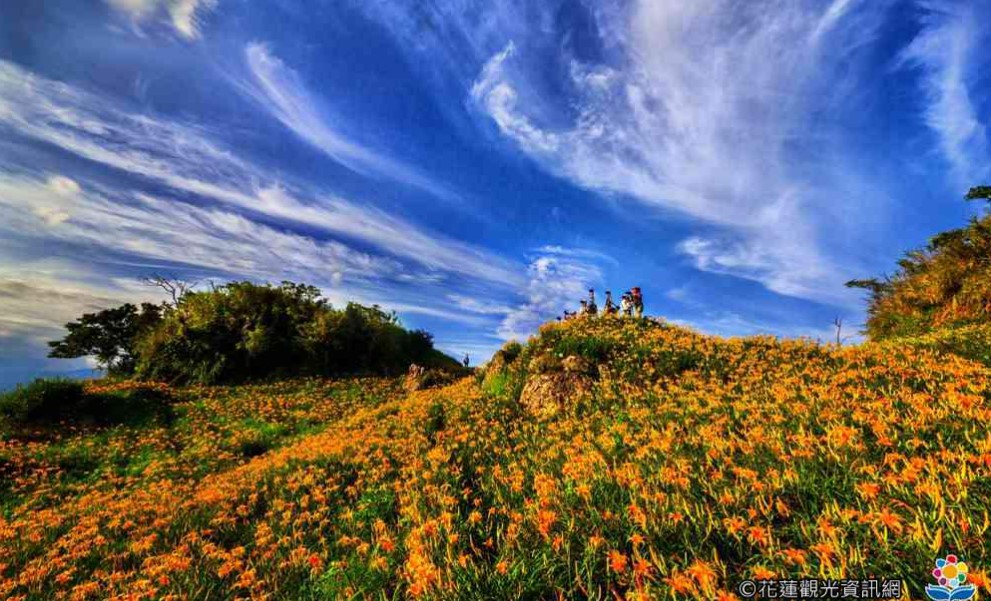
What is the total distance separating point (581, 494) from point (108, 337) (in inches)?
1245

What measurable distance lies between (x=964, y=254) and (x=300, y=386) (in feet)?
91.0

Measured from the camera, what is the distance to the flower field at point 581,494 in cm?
319

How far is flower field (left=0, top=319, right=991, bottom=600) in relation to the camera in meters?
3.19

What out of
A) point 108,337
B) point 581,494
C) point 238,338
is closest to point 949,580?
point 581,494

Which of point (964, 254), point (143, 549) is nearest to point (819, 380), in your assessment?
point (143, 549)

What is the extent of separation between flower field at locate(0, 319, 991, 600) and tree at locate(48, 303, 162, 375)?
13.5 meters

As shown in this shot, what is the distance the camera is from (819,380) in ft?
26.7

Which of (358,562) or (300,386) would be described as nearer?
(358,562)

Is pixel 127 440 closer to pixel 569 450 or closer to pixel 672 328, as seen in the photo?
pixel 569 450

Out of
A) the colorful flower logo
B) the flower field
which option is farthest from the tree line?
the colorful flower logo

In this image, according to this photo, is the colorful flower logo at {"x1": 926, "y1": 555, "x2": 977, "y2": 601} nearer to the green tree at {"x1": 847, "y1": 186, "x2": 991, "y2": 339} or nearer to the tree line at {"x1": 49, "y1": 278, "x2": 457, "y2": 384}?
the green tree at {"x1": 847, "y1": 186, "x2": 991, "y2": 339}

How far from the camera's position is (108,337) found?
82.6 ft

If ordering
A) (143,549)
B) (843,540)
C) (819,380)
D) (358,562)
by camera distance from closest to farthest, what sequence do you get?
(843,540) < (358,562) < (143,549) < (819,380)

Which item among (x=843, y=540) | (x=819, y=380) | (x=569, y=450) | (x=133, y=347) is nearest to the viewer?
(x=843, y=540)
